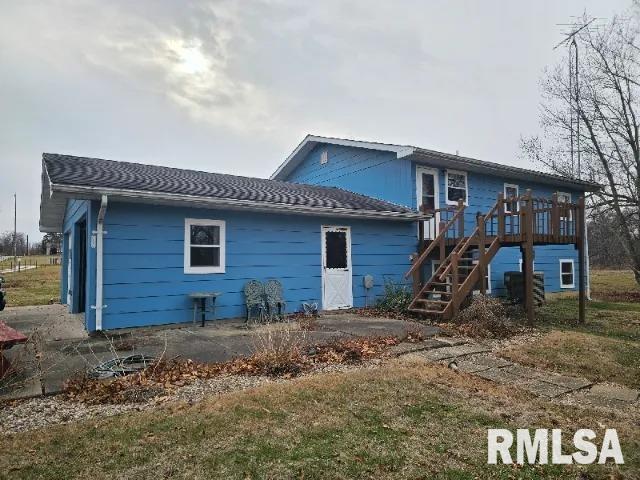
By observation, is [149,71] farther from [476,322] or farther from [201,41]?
[476,322]

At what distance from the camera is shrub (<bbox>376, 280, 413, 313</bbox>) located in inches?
402

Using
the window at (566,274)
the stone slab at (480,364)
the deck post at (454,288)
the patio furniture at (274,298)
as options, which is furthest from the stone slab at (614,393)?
the window at (566,274)

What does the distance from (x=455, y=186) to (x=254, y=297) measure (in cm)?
775

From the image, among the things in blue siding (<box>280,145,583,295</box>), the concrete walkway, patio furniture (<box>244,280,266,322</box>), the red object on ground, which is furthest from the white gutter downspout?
blue siding (<box>280,145,583,295</box>)

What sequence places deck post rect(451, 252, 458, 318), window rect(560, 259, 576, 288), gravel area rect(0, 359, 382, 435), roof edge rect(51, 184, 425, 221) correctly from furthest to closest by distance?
1. window rect(560, 259, 576, 288)
2. deck post rect(451, 252, 458, 318)
3. roof edge rect(51, 184, 425, 221)
4. gravel area rect(0, 359, 382, 435)

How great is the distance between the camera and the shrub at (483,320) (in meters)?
7.58

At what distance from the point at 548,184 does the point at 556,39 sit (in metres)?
8.83

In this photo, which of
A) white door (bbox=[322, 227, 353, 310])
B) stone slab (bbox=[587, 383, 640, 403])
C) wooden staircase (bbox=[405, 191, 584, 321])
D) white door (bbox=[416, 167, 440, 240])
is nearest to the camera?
stone slab (bbox=[587, 383, 640, 403])

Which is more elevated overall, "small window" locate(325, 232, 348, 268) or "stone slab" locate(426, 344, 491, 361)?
"small window" locate(325, 232, 348, 268)

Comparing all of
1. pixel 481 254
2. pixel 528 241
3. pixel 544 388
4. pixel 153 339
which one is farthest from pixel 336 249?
pixel 544 388

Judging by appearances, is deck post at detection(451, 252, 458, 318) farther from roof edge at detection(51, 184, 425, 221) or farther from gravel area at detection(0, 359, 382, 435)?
gravel area at detection(0, 359, 382, 435)

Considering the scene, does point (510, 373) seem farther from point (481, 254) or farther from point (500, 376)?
point (481, 254)

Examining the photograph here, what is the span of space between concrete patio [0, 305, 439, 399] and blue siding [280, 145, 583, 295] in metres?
4.80

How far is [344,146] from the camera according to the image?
1421 centimetres
